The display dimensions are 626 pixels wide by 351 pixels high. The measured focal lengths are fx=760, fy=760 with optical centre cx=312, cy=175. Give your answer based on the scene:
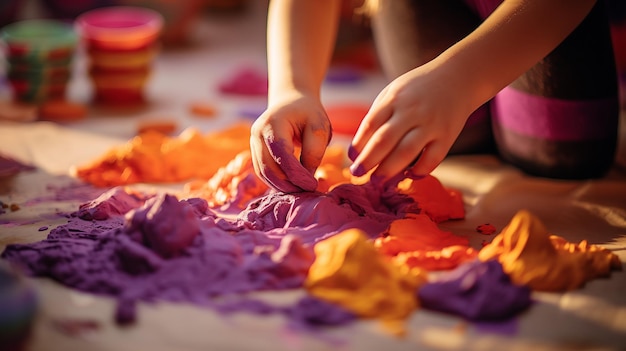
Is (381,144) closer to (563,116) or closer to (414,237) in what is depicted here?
(414,237)

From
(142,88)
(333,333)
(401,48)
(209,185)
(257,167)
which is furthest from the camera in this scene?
(142,88)

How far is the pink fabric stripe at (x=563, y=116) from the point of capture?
4.01 ft

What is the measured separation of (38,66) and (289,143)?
95cm

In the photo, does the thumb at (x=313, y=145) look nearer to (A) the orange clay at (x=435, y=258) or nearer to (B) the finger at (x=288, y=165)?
(B) the finger at (x=288, y=165)

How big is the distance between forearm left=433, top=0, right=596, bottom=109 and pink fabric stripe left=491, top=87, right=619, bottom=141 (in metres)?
0.20

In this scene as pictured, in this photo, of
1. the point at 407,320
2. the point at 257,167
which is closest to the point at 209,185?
the point at 257,167

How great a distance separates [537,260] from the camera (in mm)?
892

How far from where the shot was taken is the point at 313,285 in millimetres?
841

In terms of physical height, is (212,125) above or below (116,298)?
below

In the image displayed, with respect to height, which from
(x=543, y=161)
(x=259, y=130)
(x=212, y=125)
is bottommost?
(x=212, y=125)

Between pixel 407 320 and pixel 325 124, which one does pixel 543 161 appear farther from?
pixel 407 320

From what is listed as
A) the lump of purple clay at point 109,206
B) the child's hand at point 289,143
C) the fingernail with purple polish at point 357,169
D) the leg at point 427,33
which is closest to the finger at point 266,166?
the child's hand at point 289,143

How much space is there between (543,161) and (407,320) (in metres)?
0.56

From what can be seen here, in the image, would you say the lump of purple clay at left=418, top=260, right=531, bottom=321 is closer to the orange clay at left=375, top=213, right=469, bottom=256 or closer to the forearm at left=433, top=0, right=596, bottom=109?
the orange clay at left=375, top=213, right=469, bottom=256
